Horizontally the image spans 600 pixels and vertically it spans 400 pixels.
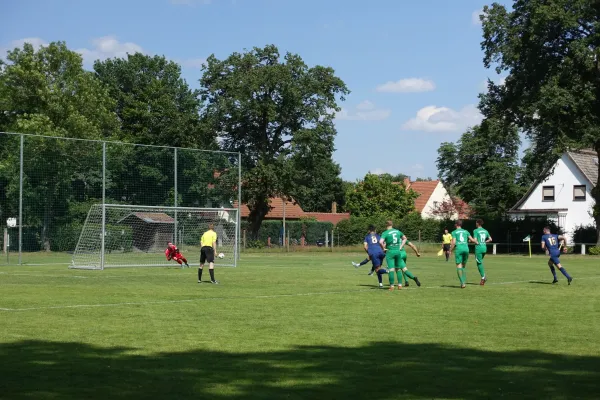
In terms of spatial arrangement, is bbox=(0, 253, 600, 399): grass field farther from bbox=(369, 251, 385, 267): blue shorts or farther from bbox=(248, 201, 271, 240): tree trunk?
bbox=(248, 201, 271, 240): tree trunk

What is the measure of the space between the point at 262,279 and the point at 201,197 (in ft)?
48.2

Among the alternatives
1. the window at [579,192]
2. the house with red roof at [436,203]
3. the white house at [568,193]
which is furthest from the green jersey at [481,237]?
the house with red roof at [436,203]

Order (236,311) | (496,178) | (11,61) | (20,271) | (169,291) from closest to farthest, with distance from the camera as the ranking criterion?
(236,311) → (169,291) → (20,271) → (11,61) → (496,178)

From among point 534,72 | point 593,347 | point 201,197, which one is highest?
point 534,72

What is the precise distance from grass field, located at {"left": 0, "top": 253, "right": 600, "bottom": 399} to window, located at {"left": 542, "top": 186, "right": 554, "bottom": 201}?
59807 mm

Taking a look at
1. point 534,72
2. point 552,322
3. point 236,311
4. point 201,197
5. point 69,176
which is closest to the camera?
point 552,322

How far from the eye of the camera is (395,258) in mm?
24094

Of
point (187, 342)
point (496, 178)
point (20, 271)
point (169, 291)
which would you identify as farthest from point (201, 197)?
point (496, 178)

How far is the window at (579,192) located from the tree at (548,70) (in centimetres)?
2156

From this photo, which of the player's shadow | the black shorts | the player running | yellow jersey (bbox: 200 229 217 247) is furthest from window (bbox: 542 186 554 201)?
the player's shadow

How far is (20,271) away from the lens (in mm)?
32750

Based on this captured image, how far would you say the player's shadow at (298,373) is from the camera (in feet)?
29.2

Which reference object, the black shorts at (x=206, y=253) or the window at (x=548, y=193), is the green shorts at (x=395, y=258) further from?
the window at (x=548, y=193)

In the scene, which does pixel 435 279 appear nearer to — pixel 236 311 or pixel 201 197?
pixel 236 311
